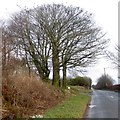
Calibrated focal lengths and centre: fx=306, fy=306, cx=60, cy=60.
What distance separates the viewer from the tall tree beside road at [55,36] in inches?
1208

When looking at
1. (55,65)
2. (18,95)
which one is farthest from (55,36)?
(18,95)

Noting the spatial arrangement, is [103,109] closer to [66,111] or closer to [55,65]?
[66,111]

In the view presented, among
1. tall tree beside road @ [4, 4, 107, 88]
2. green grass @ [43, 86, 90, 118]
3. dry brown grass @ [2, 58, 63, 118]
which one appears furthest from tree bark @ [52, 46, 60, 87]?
dry brown grass @ [2, 58, 63, 118]

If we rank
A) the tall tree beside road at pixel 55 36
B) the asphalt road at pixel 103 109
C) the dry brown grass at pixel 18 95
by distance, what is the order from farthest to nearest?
1. the tall tree beside road at pixel 55 36
2. the asphalt road at pixel 103 109
3. the dry brown grass at pixel 18 95

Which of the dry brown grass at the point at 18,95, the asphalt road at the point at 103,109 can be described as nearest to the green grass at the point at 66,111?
the asphalt road at the point at 103,109

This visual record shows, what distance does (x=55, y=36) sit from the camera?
32.4 metres

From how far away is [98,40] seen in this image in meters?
34.2

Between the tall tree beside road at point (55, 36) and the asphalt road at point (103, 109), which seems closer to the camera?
the asphalt road at point (103, 109)

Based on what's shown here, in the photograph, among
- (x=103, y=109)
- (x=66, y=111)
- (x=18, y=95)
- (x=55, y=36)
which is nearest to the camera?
(x=18, y=95)

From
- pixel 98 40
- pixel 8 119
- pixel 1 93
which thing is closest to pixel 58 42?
pixel 98 40

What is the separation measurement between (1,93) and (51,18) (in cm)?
1885

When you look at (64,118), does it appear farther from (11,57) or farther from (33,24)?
(33,24)

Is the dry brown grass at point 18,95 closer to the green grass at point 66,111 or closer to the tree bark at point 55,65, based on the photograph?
the green grass at point 66,111

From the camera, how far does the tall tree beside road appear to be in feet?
101
